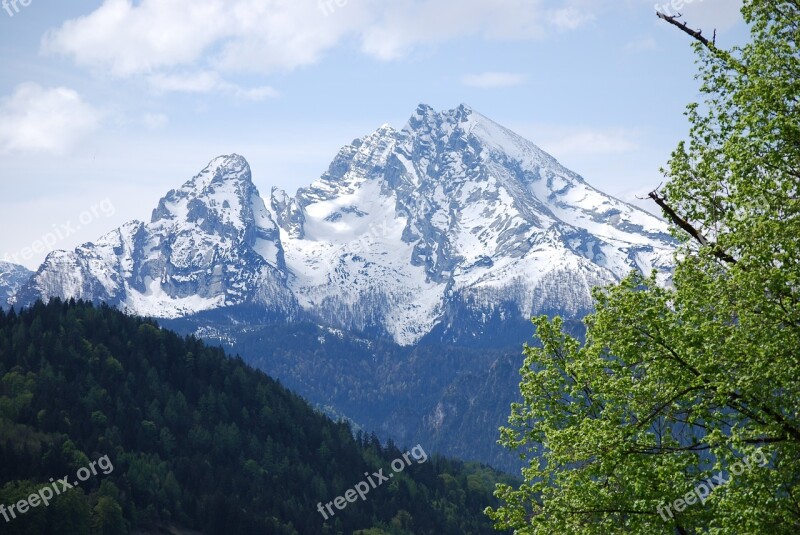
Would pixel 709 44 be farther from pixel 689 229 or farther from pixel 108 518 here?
pixel 108 518

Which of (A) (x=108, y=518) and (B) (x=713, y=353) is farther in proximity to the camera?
(A) (x=108, y=518)

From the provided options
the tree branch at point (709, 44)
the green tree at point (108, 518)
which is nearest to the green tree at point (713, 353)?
the tree branch at point (709, 44)

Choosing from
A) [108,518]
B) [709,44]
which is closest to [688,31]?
[709,44]

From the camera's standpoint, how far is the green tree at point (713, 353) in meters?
24.0

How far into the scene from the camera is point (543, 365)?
3366 centimetres

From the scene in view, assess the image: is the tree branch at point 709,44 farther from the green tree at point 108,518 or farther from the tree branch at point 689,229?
the green tree at point 108,518

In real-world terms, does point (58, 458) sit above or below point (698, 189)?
above

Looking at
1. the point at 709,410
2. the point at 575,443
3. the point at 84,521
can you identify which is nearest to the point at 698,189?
the point at 709,410

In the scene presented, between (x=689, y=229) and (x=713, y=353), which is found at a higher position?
(x=689, y=229)

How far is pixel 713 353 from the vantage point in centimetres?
2492

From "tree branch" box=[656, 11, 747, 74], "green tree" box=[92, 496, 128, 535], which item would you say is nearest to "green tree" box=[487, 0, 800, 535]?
"tree branch" box=[656, 11, 747, 74]

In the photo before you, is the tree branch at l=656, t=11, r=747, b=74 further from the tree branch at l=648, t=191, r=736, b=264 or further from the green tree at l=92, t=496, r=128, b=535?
the green tree at l=92, t=496, r=128, b=535

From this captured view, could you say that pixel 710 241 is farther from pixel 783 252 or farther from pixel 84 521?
pixel 84 521

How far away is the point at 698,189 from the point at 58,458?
18046 centimetres
